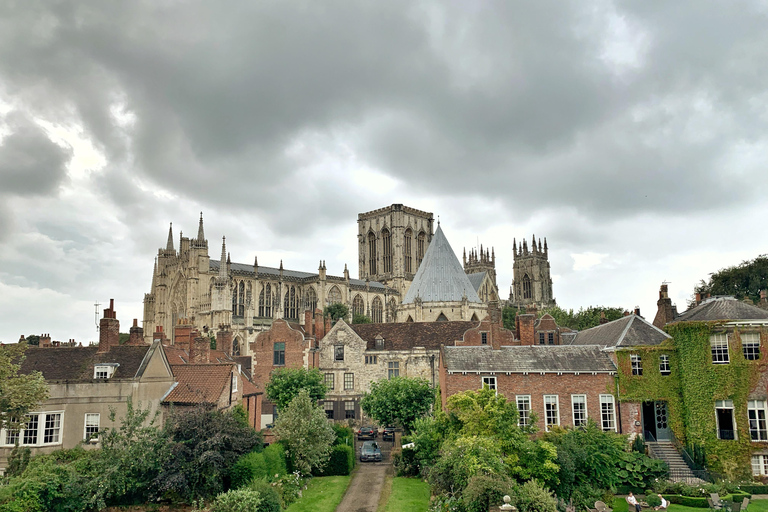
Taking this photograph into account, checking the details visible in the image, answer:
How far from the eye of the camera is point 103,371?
32812mm

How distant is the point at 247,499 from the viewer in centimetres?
2359

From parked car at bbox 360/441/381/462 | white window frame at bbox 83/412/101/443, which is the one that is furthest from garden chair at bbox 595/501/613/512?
white window frame at bbox 83/412/101/443

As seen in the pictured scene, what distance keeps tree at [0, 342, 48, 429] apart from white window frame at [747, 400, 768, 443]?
33.9 m

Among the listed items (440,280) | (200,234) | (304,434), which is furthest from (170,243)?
(304,434)

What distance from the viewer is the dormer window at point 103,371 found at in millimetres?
32688

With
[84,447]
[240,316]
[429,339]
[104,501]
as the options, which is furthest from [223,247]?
[104,501]

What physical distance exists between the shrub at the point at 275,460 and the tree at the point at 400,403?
10966mm

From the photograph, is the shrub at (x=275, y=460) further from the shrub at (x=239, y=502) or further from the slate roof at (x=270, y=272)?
the slate roof at (x=270, y=272)

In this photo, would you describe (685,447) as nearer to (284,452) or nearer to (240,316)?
(284,452)

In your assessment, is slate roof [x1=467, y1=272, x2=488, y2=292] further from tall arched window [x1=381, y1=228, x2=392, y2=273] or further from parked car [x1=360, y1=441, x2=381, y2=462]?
parked car [x1=360, y1=441, x2=381, y2=462]

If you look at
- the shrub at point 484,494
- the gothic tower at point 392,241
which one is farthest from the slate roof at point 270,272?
the shrub at point 484,494

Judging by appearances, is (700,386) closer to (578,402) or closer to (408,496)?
(578,402)

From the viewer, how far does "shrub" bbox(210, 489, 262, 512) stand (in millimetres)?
23406

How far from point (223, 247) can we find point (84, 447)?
6589cm
